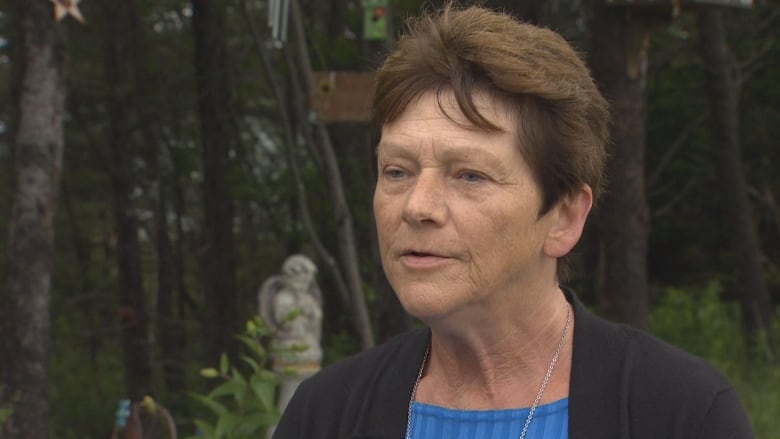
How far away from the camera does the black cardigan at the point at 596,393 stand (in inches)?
75.8

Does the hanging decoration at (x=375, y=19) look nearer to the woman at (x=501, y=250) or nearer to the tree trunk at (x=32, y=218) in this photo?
the tree trunk at (x=32, y=218)

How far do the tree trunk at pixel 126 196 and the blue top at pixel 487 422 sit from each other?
45.8ft

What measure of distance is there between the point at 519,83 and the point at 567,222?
0.90 ft

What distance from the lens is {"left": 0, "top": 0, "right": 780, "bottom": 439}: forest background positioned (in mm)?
6523

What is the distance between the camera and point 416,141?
6.69 feet

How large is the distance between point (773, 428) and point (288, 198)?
8.08m

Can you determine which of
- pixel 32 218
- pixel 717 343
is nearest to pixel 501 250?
pixel 32 218

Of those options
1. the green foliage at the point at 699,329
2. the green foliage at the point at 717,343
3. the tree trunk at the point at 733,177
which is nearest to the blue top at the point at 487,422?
the green foliage at the point at 717,343

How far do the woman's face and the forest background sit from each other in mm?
1851

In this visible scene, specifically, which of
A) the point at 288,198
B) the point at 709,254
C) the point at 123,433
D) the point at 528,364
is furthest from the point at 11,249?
the point at 709,254

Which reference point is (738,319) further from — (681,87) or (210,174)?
(210,174)

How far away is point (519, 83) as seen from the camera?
200cm

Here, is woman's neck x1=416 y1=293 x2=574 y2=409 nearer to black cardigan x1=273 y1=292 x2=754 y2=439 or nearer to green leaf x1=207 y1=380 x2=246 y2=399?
black cardigan x1=273 y1=292 x2=754 y2=439

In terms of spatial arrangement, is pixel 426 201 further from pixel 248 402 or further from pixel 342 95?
pixel 342 95
